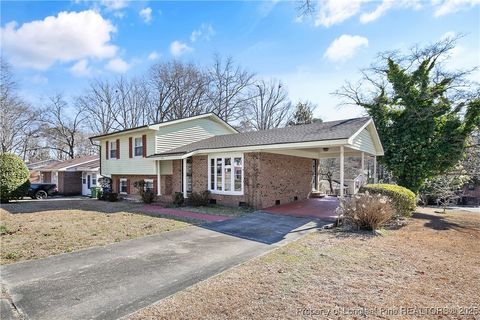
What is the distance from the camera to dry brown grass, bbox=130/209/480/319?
3.95 m

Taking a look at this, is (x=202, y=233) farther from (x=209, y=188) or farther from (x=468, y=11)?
(x=468, y=11)

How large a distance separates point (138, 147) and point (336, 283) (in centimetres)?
1648

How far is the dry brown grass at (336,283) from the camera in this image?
13.0 ft

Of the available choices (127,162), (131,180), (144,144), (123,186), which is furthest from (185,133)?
(123,186)

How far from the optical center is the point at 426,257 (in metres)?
6.45

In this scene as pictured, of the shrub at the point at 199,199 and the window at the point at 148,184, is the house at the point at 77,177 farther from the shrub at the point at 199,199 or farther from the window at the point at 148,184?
the shrub at the point at 199,199

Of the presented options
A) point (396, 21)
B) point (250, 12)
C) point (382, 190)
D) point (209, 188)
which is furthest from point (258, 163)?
point (396, 21)

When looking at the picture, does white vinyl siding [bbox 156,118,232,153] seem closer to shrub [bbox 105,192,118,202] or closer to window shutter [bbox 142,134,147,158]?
window shutter [bbox 142,134,147,158]

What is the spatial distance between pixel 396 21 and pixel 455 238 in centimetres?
698

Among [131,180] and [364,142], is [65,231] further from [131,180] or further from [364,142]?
[364,142]

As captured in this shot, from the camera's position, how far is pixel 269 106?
129 ft

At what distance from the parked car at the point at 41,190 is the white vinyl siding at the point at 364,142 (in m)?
24.3

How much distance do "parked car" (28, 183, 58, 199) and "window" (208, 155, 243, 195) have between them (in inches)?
670

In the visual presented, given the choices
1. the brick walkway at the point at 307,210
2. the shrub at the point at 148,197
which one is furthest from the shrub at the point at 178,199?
the brick walkway at the point at 307,210
